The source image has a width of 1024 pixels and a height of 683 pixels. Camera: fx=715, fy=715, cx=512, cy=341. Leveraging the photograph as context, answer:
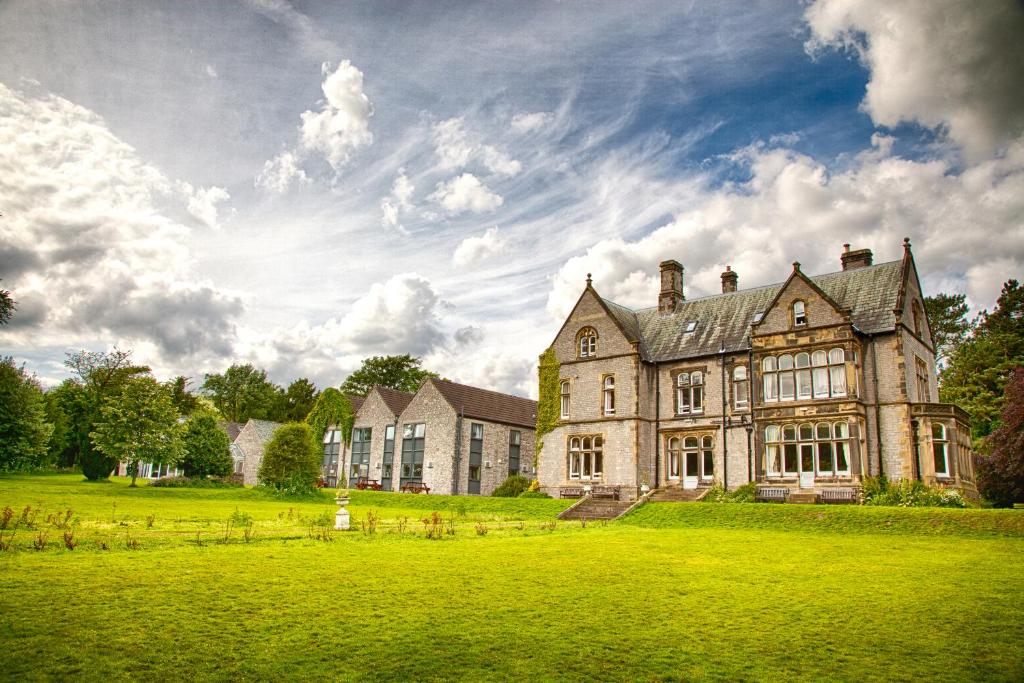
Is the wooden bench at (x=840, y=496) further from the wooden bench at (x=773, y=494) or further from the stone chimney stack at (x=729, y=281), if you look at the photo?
the stone chimney stack at (x=729, y=281)

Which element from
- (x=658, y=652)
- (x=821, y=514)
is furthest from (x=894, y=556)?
(x=658, y=652)

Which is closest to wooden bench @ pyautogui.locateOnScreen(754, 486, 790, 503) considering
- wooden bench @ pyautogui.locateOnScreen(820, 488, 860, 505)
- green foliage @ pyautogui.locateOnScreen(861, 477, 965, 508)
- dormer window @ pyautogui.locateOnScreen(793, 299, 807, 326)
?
Answer: wooden bench @ pyautogui.locateOnScreen(820, 488, 860, 505)

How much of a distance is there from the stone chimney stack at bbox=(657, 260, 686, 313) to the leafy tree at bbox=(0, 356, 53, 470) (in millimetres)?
38450

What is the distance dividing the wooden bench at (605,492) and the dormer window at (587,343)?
23.9 ft

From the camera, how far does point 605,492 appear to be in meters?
34.6

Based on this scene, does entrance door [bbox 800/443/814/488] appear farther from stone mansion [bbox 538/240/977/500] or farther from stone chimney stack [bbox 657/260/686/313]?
stone chimney stack [bbox 657/260/686/313]

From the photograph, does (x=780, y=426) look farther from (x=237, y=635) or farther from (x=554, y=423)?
(x=237, y=635)

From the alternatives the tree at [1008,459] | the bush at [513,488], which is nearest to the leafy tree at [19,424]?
the bush at [513,488]

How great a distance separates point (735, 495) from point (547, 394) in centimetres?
1223

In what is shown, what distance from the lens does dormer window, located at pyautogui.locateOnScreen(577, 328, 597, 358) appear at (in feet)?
128

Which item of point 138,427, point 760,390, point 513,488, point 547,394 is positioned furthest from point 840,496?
point 138,427

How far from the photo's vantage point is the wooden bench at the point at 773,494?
3034 centimetres

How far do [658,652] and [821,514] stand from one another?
18.5 metres

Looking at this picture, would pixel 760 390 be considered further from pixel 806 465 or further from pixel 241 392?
pixel 241 392
